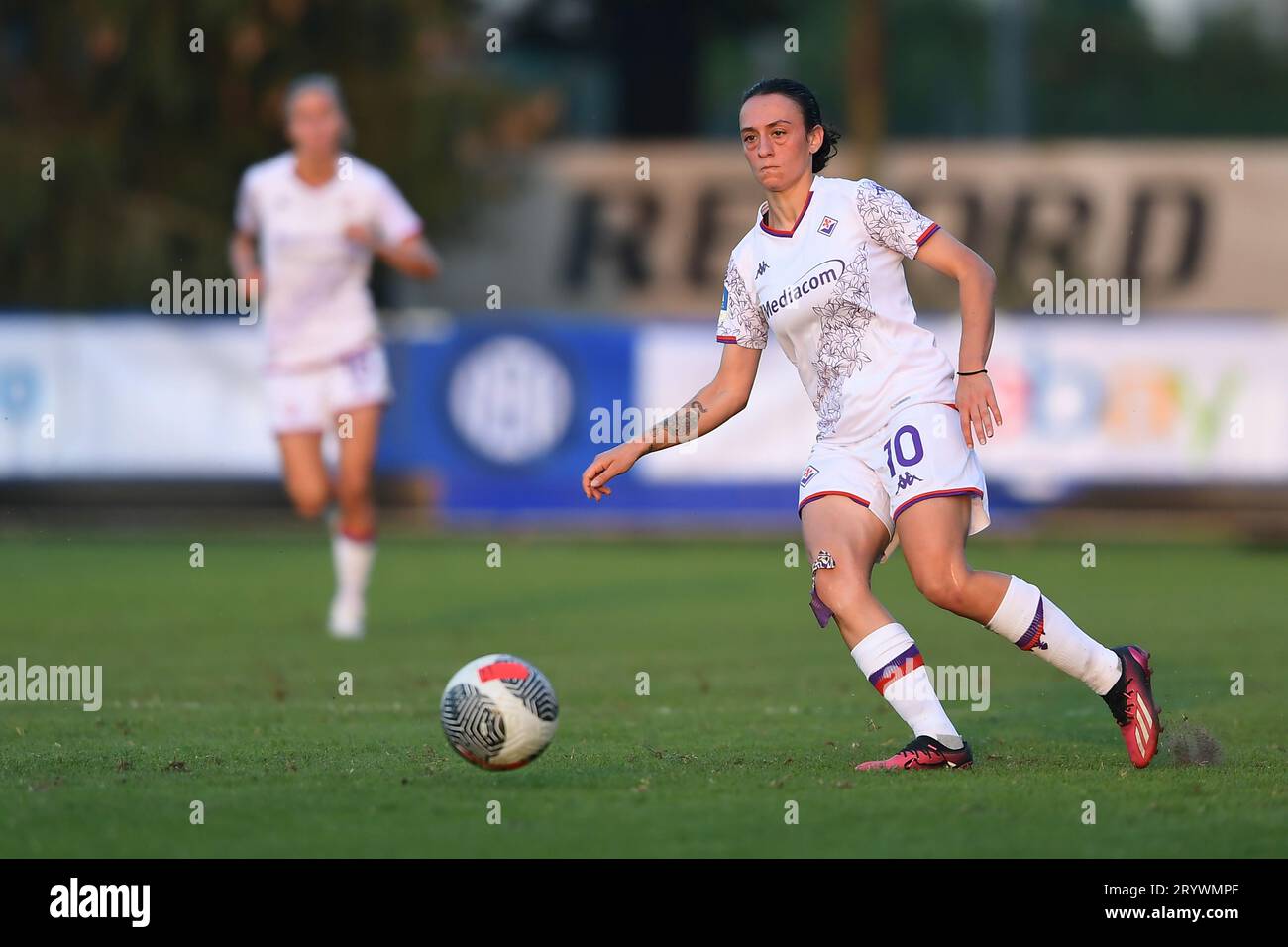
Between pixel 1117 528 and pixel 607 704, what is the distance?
10863 millimetres

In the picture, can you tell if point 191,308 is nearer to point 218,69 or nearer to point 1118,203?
point 218,69

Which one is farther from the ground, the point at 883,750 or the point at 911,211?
the point at 911,211

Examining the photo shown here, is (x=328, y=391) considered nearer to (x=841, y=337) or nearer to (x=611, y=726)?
(x=611, y=726)

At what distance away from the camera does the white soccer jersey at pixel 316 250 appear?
39.0 feet

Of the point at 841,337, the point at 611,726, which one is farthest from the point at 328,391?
the point at 841,337

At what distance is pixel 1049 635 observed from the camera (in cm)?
673

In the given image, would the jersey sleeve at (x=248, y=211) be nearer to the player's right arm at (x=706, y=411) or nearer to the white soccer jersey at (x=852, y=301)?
the player's right arm at (x=706, y=411)

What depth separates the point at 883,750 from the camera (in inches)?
289

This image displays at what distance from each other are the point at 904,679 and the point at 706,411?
3.95 feet

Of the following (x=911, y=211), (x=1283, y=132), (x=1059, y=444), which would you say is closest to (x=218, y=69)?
(x=1059, y=444)

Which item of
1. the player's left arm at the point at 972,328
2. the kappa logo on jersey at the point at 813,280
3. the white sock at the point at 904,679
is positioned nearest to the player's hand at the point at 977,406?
the player's left arm at the point at 972,328

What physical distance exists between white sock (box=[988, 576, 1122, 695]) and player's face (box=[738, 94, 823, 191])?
1550 millimetres
